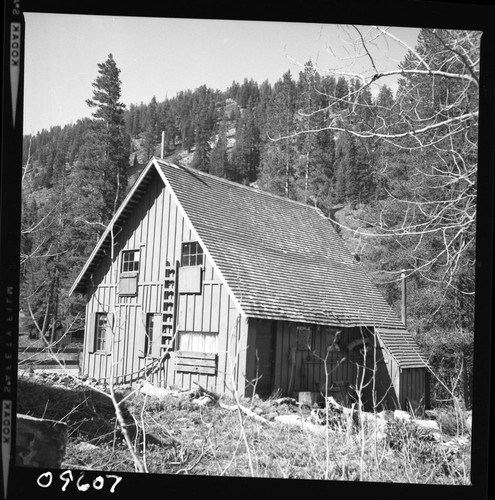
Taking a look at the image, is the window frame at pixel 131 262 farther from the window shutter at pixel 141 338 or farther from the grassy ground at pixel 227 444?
the grassy ground at pixel 227 444

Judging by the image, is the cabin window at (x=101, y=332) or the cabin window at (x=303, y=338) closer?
the cabin window at (x=101, y=332)

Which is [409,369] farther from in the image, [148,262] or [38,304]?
[38,304]

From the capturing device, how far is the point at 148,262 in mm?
5672

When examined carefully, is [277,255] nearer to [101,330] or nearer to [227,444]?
[101,330]

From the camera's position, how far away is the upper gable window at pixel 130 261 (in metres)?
5.61

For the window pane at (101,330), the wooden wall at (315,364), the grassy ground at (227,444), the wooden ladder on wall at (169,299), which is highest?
the wooden ladder on wall at (169,299)

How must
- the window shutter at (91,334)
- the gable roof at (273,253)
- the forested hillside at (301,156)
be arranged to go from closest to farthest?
the forested hillside at (301,156)
the window shutter at (91,334)
the gable roof at (273,253)

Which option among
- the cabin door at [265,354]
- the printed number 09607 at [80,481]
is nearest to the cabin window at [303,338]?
the cabin door at [265,354]

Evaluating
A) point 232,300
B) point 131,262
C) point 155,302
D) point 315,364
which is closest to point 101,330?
point 155,302

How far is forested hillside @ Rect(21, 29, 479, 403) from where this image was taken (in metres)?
4.53

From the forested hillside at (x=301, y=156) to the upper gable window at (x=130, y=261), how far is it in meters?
0.34

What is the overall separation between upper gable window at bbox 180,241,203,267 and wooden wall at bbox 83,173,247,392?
0.06 m

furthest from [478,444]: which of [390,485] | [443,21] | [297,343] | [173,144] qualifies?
[173,144]

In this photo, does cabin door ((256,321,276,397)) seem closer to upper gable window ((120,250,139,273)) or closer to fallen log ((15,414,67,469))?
upper gable window ((120,250,139,273))
